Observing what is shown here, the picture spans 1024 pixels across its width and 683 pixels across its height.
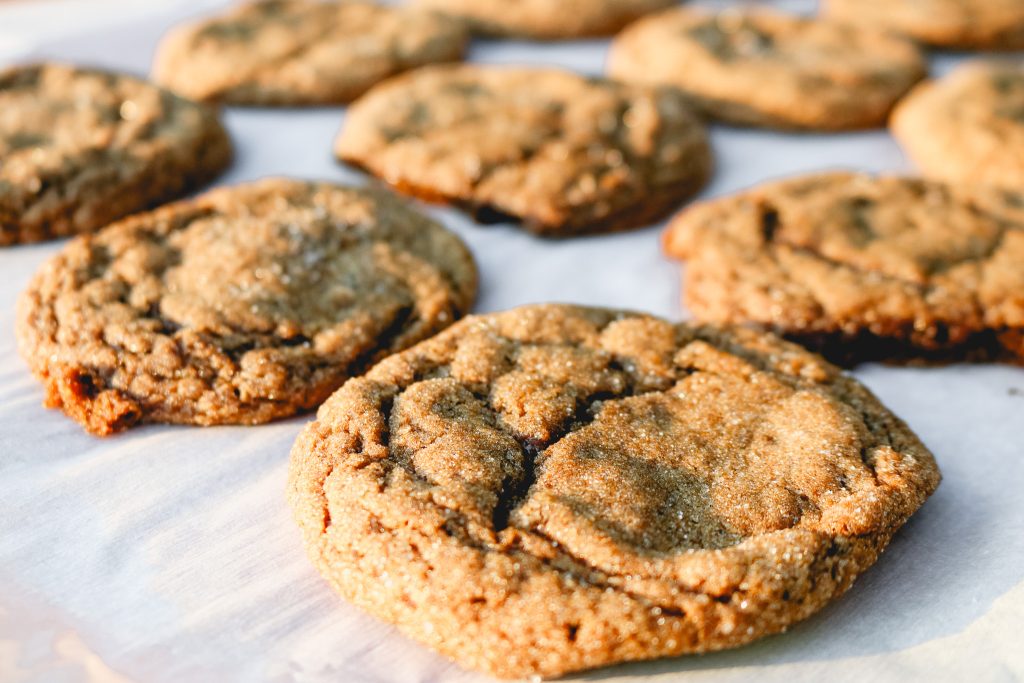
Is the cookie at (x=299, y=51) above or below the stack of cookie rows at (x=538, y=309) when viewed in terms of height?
above

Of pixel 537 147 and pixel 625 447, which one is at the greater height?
pixel 537 147

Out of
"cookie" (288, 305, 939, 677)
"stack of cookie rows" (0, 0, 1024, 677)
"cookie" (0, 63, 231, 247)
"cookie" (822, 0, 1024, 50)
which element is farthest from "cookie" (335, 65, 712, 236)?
"cookie" (822, 0, 1024, 50)

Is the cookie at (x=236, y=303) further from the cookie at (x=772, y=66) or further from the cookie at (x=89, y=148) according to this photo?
the cookie at (x=772, y=66)

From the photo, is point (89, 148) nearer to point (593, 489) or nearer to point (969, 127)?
point (593, 489)

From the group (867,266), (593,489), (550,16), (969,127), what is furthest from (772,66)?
(593,489)

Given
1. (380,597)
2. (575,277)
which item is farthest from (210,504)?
(575,277)

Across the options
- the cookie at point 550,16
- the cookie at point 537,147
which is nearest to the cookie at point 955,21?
the cookie at point 550,16

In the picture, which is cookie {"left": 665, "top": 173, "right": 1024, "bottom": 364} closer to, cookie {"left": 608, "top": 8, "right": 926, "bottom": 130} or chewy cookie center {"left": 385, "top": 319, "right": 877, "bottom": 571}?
chewy cookie center {"left": 385, "top": 319, "right": 877, "bottom": 571}
